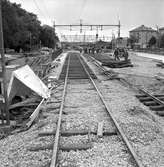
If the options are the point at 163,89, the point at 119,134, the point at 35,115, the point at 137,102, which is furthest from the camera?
the point at 163,89

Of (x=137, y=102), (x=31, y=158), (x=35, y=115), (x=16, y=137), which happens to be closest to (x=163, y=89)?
(x=137, y=102)

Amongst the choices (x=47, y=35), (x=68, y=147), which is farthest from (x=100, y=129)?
(x=47, y=35)

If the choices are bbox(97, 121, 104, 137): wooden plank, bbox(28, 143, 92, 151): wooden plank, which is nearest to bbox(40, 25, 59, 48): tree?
bbox(97, 121, 104, 137): wooden plank

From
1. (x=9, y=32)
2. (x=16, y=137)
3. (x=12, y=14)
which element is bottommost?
(x=16, y=137)

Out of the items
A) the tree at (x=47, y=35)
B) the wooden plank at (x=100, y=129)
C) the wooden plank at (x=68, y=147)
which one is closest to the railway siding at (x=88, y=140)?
the wooden plank at (x=68, y=147)

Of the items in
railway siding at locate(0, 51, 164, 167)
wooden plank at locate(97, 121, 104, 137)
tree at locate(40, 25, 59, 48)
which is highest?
tree at locate(40, 25, 59, 48)

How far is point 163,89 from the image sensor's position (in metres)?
16.0

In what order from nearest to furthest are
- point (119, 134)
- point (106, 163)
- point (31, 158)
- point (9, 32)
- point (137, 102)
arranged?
point (106, 163), point (31, 158), point (119, 134), point (137, 102), point (9, 32)

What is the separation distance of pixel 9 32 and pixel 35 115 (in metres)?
53.8

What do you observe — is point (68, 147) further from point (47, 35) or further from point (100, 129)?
point (47, 35)

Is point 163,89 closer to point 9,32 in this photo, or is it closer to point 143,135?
point 143,135

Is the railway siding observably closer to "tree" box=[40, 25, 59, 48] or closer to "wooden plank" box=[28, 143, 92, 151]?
"wooden plank" box=[28, 143, 92, 151]

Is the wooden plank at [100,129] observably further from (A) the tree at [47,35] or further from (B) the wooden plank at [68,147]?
(A) the tree at [47,35]

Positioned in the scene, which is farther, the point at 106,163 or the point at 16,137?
the point at 16,137
